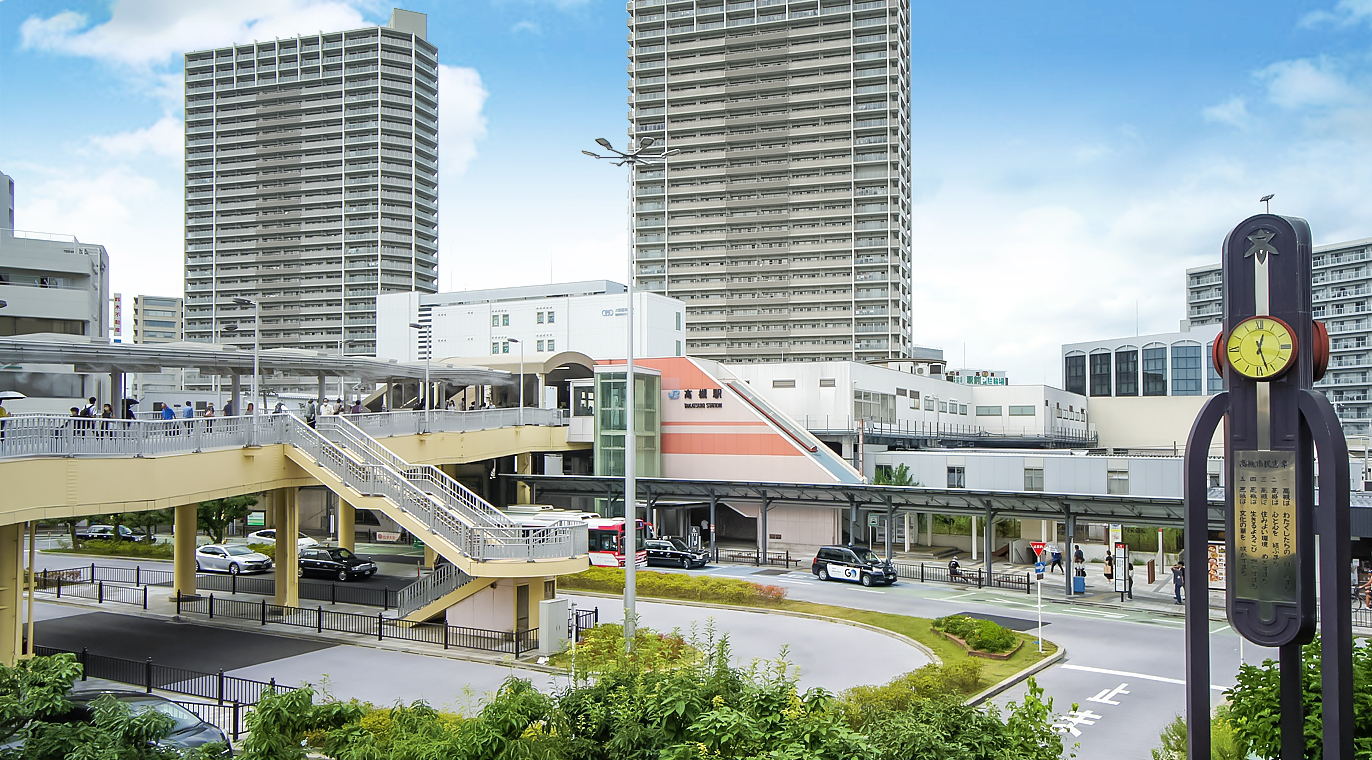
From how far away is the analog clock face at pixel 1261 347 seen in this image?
1055cm

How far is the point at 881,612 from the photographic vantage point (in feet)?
102

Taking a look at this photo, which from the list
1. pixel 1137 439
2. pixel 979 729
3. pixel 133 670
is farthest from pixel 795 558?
pixel 1137 439

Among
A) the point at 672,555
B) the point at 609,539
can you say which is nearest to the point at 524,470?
the point at 609,539

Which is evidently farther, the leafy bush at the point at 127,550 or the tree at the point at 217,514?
the leafy bush at the point at 127,550

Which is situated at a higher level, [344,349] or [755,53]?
[755,53]

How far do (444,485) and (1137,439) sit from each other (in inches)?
2964

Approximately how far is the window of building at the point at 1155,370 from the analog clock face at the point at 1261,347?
11997 centimetres

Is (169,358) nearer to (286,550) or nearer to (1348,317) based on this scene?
(286,550)

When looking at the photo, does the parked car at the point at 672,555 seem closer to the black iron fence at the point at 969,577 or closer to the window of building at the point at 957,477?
the black iron fence at the point at 969,577

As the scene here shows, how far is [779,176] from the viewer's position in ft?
378

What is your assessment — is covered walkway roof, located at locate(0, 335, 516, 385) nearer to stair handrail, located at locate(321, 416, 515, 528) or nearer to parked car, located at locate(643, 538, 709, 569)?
stair handrail, located at locate(321, 416, 515, 528)

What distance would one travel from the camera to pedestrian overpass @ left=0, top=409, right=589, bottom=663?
71.4 feet

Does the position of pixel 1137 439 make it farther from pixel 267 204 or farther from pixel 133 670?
pixel 267 204

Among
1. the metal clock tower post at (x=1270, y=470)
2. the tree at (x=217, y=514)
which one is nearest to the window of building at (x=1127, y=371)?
the tree at (x=217, y=514)
